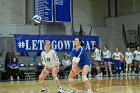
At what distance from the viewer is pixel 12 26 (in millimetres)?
26797

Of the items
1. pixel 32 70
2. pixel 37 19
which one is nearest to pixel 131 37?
pixel 37 19

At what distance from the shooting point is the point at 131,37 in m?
29.4

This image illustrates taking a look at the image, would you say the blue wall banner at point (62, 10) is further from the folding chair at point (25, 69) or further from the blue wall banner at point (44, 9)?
the folding chair at point (25, 69)

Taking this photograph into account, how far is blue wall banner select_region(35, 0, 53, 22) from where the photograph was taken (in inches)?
1051

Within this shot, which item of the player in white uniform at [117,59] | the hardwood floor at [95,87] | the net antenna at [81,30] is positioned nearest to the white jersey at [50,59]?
the hardwood floor at [95,87]

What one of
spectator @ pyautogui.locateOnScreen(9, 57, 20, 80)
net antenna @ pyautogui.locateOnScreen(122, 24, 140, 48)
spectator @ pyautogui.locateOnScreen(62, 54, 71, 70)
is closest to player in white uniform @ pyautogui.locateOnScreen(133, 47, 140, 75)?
net antenna @ pyautogui.locateOnScreen(122, 24, 140, 48)

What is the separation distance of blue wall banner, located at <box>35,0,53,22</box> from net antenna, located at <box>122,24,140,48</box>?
273 inches

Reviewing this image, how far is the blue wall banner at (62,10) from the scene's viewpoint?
90.3 ft

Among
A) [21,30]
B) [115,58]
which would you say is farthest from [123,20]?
[21,30]

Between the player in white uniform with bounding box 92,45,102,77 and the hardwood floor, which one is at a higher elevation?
the player in white uniform with bounding box 92,45,102,77

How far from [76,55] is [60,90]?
1.62 meters

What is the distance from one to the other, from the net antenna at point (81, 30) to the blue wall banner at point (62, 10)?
147cm

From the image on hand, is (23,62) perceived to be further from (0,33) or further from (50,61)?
(50,61)

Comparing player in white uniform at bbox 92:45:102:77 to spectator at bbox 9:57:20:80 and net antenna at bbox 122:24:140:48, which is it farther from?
net antenna at bbox 122:24:140:48
